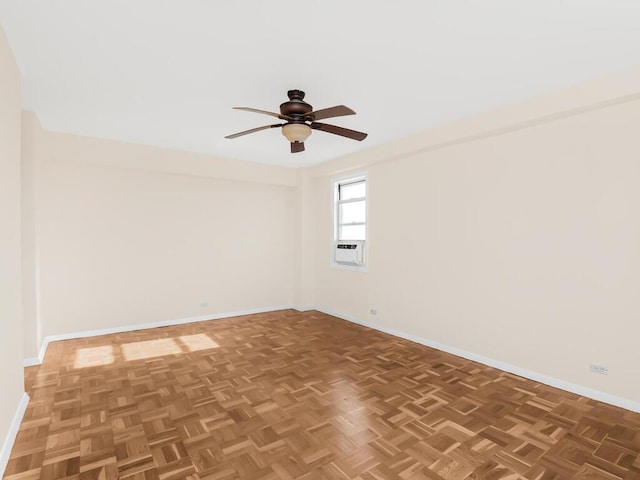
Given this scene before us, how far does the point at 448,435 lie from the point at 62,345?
432 centimetres

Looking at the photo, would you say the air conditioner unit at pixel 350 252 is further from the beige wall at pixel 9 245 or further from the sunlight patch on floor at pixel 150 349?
the beige wall at pixel 9 245

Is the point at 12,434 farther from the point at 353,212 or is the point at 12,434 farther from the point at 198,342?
the point at 353,212

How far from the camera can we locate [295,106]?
2.71m

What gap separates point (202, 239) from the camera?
5301 millimetres

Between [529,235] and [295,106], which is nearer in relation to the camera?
[295,106]

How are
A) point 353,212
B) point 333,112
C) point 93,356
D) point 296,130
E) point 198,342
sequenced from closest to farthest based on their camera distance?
Answer: point 333,112
point 296,130
point 93,356
point 198,342
point 353,212

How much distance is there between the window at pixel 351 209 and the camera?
525 cm

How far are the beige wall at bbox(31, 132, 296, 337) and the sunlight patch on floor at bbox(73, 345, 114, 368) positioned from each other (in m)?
0.70

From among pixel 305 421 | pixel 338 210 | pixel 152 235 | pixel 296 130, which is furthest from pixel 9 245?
pixel 338 210

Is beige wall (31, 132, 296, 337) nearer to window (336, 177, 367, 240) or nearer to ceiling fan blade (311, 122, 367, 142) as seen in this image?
window (336, 177, 367, 240)

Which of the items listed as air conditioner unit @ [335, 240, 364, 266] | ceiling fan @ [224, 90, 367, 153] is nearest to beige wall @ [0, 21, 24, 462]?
ceiling fan @ [224, 90, 367, 153]

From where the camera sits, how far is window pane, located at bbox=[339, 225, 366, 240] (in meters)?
5.27

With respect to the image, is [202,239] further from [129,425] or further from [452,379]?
[452,379]

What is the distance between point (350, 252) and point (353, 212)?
674mm
